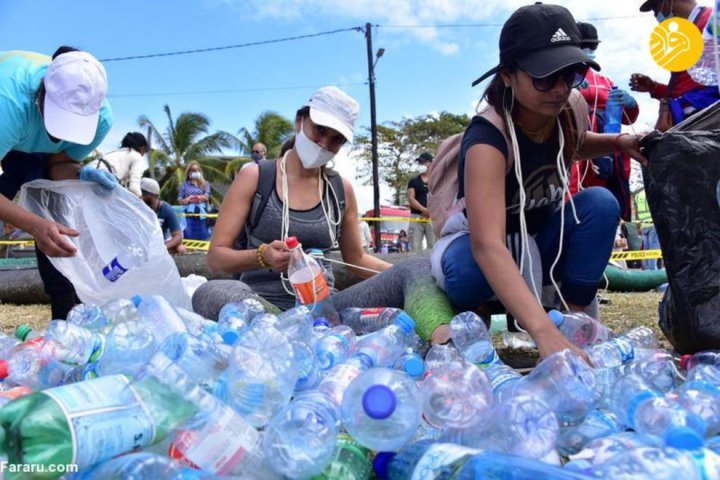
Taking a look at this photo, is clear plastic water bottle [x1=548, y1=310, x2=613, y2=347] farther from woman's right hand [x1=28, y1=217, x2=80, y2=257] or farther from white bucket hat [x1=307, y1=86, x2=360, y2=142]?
woman's right hand [x1=28, y1=217, x2=80, y2=257]

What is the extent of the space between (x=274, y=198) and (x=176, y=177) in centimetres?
2167

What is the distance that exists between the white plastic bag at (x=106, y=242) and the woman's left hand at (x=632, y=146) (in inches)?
87.4

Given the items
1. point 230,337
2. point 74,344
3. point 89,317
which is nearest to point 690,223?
point 230,337

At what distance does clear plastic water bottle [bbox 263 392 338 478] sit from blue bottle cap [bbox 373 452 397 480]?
0.09 metres

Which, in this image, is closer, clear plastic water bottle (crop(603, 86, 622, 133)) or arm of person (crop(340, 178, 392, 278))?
arm of person (crop(340, 178, 392, 278))

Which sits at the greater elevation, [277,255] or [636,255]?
[277,255]

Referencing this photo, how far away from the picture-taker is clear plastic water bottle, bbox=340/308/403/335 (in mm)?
2477

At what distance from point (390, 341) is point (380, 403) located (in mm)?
1031

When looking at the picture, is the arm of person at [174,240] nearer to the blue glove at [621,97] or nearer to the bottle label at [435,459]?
the blue glove at [621,97]

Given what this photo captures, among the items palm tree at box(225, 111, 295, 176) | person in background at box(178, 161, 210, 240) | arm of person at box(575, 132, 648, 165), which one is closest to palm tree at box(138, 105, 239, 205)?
palm tree at box(225, 111, 295, 176)

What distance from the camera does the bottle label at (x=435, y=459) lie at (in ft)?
3.38

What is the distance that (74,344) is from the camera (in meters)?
1.88

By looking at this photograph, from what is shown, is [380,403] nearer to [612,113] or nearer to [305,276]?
[305,276]

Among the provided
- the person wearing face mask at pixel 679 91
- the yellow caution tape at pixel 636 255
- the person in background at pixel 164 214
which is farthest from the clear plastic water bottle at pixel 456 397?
the yellow caution tape at pixel 636 255
